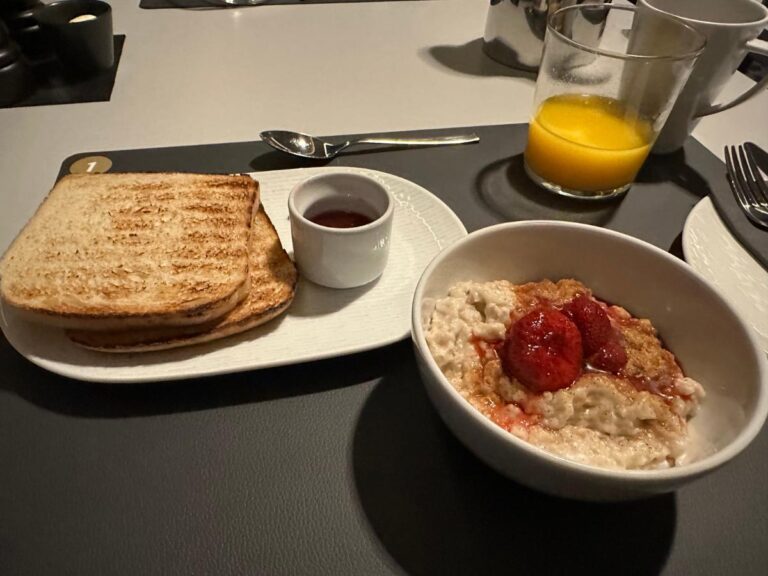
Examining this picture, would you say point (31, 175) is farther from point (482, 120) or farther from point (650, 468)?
point (650, 468)

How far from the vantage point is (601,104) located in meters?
1.37

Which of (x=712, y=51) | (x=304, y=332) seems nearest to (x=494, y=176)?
(x=712, y=51)

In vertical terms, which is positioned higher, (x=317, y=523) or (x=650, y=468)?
(x=650, y=468)

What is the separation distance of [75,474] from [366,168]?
909 mm

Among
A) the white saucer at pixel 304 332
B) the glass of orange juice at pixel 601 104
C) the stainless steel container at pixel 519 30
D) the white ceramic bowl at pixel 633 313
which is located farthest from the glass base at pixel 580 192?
the stainless steel container at pixel 519 30

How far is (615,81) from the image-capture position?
4.29 feet

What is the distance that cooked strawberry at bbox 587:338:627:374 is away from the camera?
29.8 inches

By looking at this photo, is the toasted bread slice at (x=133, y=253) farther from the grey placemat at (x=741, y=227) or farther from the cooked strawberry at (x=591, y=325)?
the grey placemat at (x=741, y=227)

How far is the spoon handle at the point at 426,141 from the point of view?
1.47m

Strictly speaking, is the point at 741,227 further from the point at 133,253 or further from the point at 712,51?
the point at 133,253

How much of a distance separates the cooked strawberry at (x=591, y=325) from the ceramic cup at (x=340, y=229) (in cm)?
38

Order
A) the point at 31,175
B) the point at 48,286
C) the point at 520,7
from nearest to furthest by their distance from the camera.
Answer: the point at 48,286 → the point at 31,175 → the point at 520,7

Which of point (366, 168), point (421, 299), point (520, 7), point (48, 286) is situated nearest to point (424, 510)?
point (421, 299)

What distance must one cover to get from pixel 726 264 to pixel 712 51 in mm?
558
